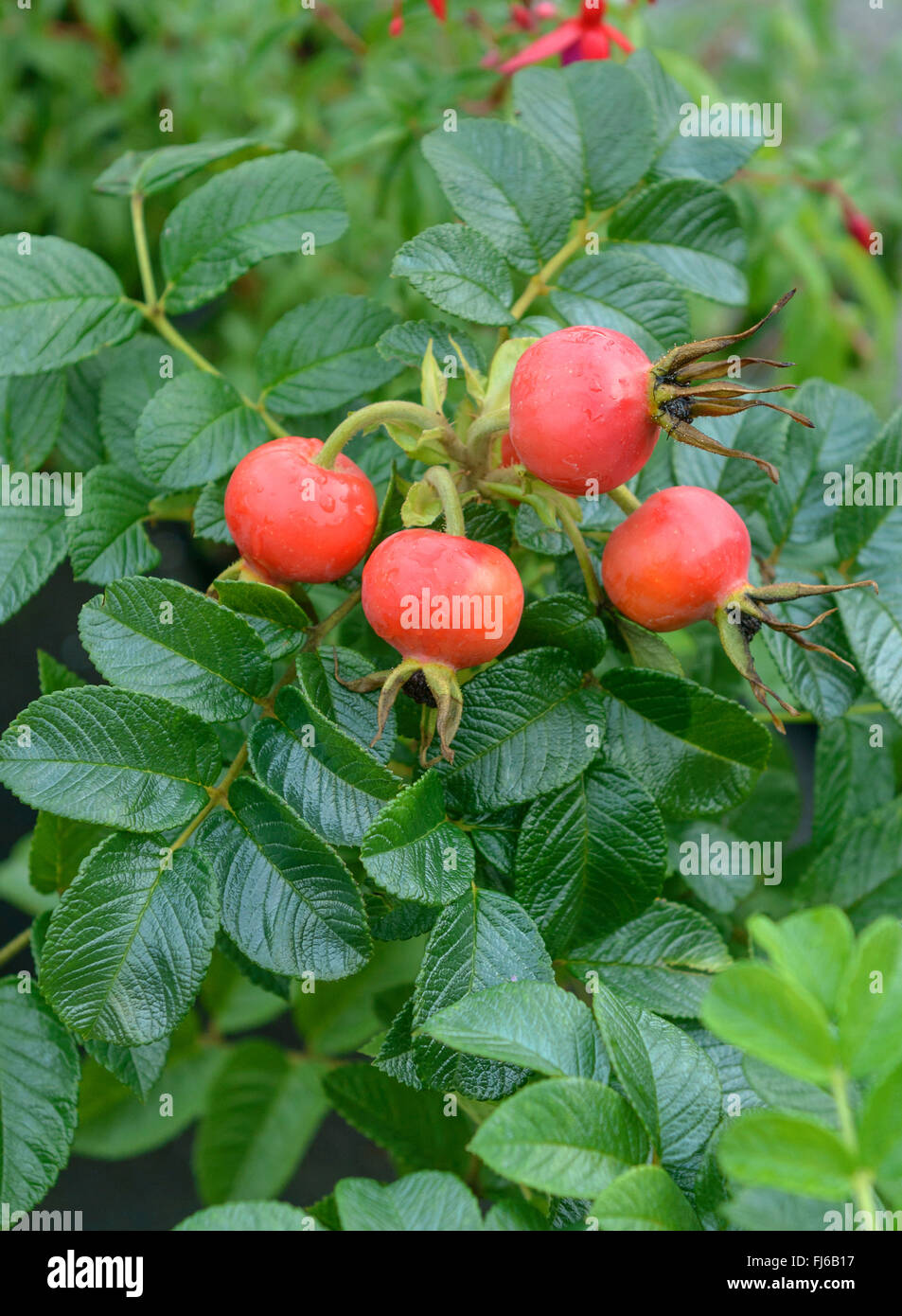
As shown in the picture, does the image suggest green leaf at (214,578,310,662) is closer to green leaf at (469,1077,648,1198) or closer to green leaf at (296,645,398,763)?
green leaf at (296,645,398,763)

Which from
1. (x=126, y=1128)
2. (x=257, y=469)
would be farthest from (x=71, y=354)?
(x=126, y=1128)

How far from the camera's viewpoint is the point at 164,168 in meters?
0.70

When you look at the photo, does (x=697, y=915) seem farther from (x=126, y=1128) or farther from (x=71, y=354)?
(x=126, y=1128)

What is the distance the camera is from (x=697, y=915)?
62cm

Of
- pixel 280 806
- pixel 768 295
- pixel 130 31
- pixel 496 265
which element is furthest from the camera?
pixel 130 31

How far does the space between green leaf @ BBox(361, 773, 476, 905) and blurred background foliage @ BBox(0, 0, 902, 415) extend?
2.00 ft

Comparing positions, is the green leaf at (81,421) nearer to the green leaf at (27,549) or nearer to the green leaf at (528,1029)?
the green leaf at (27,549)

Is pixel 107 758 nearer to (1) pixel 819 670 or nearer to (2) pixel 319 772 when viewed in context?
(2) pixel 319 772

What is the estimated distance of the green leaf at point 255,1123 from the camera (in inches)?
36.2

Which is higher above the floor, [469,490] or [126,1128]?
[469,490]

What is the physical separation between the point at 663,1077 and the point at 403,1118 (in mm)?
266

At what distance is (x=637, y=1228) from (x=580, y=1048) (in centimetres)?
8

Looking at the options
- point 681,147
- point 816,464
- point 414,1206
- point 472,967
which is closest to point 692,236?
point 681,147

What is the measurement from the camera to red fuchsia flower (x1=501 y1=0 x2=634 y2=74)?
2.68ft
